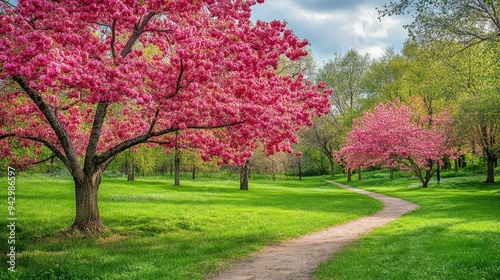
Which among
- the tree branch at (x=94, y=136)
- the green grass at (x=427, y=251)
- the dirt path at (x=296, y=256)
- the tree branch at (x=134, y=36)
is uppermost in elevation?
the tree branch at (x=134, y=36)

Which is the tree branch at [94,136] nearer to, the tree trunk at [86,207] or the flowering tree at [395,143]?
the tree trunk at [86,207]

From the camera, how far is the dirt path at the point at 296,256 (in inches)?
431

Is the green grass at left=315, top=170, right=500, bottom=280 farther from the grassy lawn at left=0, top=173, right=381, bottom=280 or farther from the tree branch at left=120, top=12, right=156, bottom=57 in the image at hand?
the tree branch at left=120, top=12, right=156, bottom=57

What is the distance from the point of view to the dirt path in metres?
11.0

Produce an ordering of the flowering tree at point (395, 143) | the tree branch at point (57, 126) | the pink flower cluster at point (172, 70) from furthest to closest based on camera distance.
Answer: the flowering tree at point (395, 143) < the tree branch at point (57, 126) < the pink flower cluster at point (172, 70)

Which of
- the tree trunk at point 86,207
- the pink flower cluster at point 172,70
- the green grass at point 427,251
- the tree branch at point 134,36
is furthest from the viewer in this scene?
the tree branch at point 134,36

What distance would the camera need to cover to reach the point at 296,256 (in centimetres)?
1325

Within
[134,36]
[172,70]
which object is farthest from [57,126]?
[172,70]

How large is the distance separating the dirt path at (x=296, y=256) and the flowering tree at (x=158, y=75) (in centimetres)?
403

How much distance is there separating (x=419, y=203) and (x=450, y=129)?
1251cm

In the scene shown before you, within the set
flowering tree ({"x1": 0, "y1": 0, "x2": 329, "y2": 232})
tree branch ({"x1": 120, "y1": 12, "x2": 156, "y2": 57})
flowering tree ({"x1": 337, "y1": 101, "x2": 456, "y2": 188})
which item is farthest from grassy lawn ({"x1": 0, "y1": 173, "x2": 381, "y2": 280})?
flowering tree ({"x1": 337, "y1": 101, "x2": 456, "y2": 188})

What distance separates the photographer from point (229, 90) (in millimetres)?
14188

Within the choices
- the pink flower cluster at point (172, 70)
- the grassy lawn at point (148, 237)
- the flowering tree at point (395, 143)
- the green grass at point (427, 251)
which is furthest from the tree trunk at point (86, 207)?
the flowering tree at point (395, 143)

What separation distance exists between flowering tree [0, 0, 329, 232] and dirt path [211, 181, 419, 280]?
4029 mm
